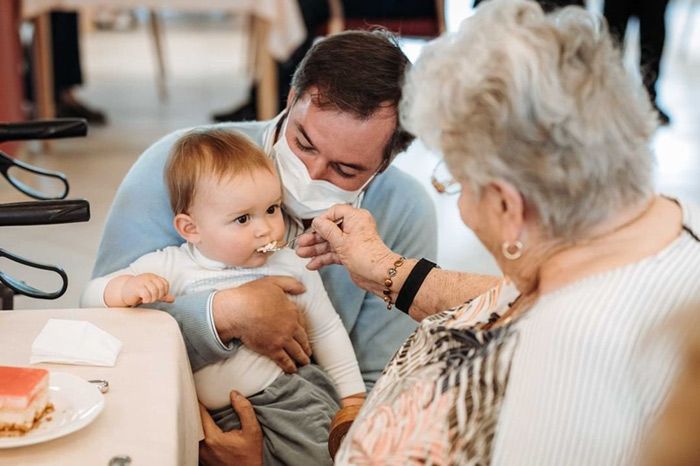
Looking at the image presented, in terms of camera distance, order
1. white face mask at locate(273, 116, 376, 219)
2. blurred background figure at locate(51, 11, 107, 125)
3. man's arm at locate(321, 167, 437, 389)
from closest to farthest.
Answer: white face mask at locate(273, 116, 376, 219) < man's arm at locate(321, 167, 437, 389) < blurred background figure at locate(51, 11, 107, 125)

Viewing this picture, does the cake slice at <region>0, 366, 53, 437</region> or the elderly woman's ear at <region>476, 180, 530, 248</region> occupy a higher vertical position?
the elderly woman's ear at <region>476, 180, 530, 248</region>

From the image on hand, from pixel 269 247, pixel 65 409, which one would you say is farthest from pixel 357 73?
pixel 65 409

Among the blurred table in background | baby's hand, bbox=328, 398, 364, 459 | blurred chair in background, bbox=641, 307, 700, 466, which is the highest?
blurred chair in background, bbox=641, 307, 700, 466

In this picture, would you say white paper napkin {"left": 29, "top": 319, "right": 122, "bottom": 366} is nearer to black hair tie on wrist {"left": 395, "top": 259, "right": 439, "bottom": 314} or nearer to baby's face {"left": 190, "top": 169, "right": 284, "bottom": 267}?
baby's face {"left": 190, "top": 169, "right": 284, "bottom": 267}

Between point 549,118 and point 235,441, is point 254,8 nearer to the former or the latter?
point 235,441

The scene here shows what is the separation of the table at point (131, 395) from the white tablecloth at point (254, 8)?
318cm

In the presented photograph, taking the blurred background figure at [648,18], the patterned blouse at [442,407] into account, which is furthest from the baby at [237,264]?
the blurred background figure at [648,18]

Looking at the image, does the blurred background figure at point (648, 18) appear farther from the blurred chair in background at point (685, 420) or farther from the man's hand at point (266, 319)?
the blurred chair in background at point (685, 420)

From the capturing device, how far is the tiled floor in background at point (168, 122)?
3.82 metres

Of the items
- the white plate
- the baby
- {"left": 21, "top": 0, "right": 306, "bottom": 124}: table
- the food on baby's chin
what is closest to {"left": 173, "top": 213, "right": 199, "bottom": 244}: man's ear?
the baby

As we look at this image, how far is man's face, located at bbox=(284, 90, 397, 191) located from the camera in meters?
1.83

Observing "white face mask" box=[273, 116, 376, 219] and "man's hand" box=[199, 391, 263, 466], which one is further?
"white face mask" box=[273, 116, 376, 219]

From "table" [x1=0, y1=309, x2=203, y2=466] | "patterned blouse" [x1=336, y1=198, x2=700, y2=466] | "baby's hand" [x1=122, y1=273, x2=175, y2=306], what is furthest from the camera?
"baby's hand" [x1=122, y1=273, x2=175, y2=306]

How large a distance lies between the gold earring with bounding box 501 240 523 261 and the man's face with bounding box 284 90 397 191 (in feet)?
2.19
